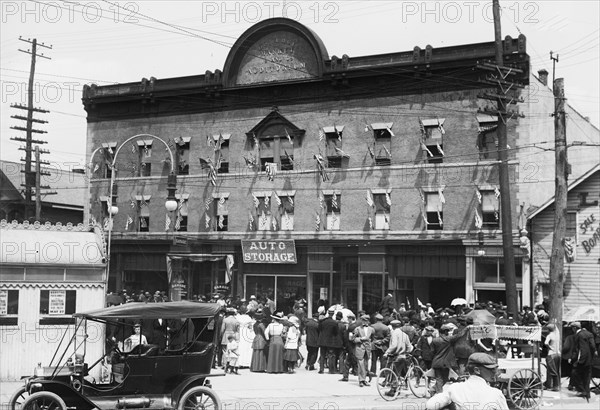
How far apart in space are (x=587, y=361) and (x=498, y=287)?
15253 mm

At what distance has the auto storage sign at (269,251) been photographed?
37875mm

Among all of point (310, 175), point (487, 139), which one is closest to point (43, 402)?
point (487, 139)

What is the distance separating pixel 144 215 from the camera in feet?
141

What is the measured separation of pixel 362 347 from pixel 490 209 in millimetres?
16165

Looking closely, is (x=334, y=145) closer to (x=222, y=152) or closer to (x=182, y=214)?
(x=222, y=152)

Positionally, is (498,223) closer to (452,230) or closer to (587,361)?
(452,230)

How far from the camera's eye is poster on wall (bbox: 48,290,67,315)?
18391 millimetres

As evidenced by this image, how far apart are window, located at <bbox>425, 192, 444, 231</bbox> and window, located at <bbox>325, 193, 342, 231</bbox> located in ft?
14.4

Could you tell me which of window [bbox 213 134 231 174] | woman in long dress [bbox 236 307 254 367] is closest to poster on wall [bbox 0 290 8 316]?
woman in long dress [bbox 236 307 254 367]

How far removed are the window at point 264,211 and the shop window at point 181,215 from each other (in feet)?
15.1

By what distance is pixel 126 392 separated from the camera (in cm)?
1314

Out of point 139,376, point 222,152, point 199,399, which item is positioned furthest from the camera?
point 222,152

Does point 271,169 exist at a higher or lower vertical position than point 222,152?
lower

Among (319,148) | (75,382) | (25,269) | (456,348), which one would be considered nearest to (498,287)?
(319,148)
